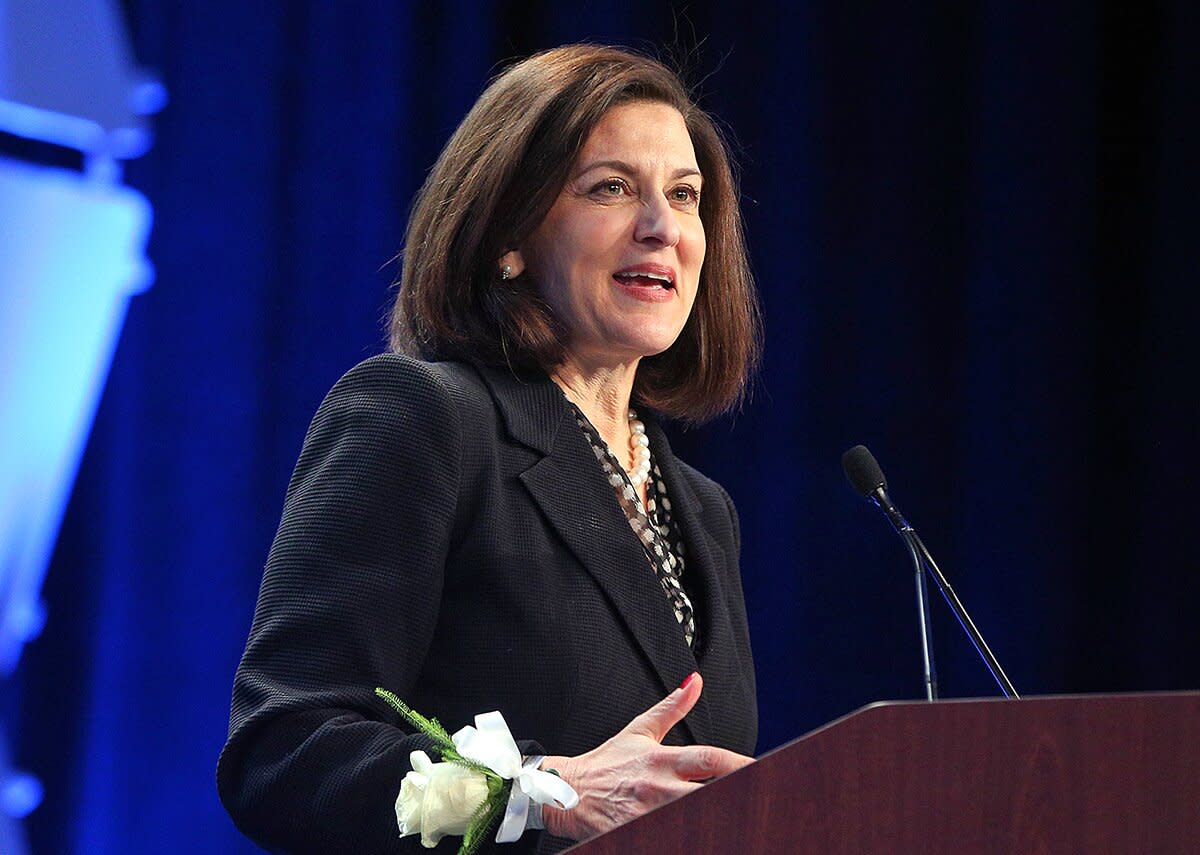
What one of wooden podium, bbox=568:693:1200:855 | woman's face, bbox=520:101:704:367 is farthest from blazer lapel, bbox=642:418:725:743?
wooden podium, bbox=568:693:1200:855

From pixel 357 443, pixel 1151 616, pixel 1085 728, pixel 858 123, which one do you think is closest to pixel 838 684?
pixel 1151 616

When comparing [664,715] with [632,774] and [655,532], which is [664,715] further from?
[655,532]

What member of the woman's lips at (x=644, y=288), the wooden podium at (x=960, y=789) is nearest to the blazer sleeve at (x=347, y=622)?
the woman's lips at (x=644, y=288)

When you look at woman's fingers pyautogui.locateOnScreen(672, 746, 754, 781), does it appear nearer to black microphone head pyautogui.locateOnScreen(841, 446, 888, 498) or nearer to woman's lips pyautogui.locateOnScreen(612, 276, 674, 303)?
woman's lips pyautogui.locateOnScreen(612, 276, 674, 303)

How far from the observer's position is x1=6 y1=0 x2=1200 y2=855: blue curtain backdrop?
2.97 meters

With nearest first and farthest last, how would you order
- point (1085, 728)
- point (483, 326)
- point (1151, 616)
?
point (1085, 728) → point (483, 326) → point (1151, 616)

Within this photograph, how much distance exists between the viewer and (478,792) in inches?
45.0

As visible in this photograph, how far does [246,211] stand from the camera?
2.99 m

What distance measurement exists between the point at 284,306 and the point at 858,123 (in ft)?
4.47

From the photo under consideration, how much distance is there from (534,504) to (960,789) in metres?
0.75

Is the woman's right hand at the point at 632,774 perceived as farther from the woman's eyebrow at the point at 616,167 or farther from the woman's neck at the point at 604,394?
the woman's eyebrow at the point at 616,167

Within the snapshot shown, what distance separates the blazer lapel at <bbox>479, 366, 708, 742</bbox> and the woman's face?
0.45ft

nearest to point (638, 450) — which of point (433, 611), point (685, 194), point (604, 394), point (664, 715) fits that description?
point (604, 394)

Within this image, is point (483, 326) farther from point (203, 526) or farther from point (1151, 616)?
point (1151, 616)
